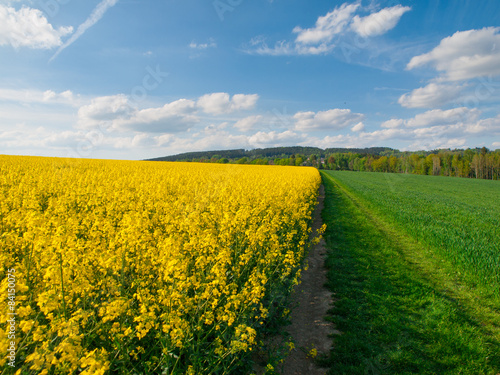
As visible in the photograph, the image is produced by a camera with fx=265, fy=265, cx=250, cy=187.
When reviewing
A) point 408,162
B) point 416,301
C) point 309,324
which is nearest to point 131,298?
point 309,324

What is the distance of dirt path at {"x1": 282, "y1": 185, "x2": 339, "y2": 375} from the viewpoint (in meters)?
4.25

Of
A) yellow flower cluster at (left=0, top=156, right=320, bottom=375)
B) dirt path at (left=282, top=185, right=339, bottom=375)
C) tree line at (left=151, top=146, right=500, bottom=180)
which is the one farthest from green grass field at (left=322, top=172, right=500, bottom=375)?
tree line at (left=151, top=146, right=500, bottom=180)

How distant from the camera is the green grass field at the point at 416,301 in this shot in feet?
14.4

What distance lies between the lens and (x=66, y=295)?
116 inches

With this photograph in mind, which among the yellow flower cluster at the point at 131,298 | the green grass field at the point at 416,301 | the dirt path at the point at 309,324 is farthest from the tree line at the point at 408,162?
the yellow flower cluster at the point at 131,298

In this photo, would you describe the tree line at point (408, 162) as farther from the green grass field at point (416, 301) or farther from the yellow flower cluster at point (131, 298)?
the yellow flower cluster at point (131, 298)

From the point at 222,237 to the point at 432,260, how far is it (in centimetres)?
776

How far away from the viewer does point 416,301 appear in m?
6.21

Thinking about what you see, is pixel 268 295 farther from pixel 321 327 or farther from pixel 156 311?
pixel 156 311

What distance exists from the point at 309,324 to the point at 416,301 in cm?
286

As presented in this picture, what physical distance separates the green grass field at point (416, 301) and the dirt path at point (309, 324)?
0.23m

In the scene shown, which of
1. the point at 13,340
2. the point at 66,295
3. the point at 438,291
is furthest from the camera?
the point at 438,291

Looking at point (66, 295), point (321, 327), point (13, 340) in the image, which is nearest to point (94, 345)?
point (66, 295)

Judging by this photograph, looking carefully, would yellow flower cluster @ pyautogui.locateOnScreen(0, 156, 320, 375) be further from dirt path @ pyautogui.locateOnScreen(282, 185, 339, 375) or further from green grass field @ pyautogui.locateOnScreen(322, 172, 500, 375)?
green grass field @ pyautogui.locateOnScreen(322, 172, 500, 375)
